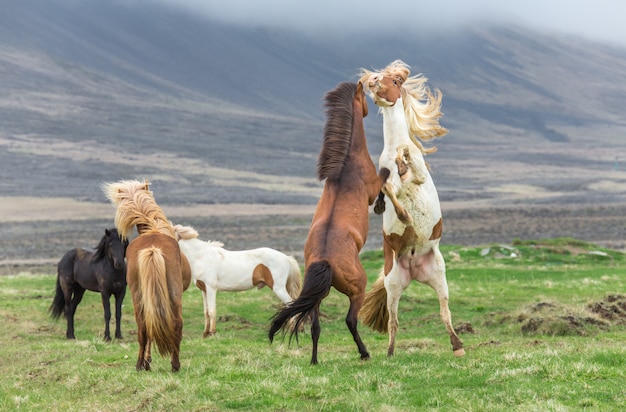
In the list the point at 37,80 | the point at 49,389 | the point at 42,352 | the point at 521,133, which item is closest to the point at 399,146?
the point at 49,389

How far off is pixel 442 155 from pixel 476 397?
14245 centimetres

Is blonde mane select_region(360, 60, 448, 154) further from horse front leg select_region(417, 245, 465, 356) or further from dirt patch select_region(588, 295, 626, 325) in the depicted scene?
dirt patch select_region(588, 295, 626, 325)

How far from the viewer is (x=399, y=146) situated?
10.1 meters

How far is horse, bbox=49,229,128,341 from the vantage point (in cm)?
1528

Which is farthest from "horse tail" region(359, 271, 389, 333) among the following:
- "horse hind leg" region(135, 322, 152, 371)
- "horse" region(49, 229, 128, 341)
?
"horse" region(49, 229, 128, 341)

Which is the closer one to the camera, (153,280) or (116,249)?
(153,280)

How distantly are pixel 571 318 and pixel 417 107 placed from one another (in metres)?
5.94

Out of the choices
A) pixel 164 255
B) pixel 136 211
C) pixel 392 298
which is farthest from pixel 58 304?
pixel 392 298

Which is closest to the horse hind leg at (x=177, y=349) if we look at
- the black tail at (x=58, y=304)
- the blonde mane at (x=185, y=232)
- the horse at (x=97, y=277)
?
the horse at (x=97, y=277)

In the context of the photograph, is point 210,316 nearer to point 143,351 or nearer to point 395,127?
→ point 143,351

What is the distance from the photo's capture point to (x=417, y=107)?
419 inches

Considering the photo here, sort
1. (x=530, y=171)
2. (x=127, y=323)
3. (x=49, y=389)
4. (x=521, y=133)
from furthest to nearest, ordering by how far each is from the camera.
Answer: (x=521, y=133), (x=530, y=171), (x=127, y=323), (x=49, y=389)

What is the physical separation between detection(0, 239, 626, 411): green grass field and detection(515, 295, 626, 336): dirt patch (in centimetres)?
3

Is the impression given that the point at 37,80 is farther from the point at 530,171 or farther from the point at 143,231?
the point at 143,231
